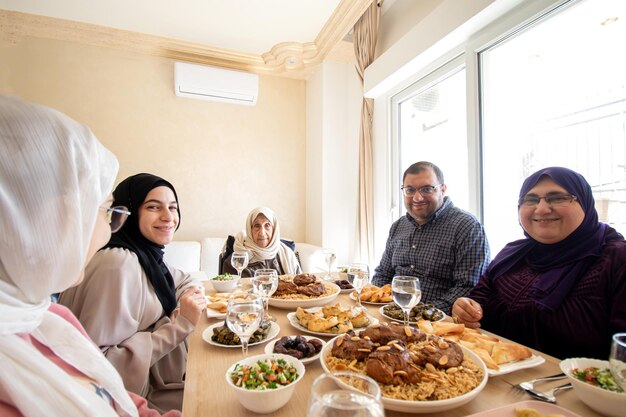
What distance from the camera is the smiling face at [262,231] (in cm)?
265

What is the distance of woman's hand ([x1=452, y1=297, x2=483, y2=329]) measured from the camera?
1.19m

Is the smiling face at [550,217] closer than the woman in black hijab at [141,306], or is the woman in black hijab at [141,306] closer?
the woman in black hijab at [141,306]

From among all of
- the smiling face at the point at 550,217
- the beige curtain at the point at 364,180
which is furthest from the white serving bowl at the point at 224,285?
the beige curtain at the point at 364,180

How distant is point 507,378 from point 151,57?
14.3ft

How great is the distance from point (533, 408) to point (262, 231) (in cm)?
218

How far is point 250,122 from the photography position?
13.7 feet

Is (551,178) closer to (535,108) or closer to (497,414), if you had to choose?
(535,108)

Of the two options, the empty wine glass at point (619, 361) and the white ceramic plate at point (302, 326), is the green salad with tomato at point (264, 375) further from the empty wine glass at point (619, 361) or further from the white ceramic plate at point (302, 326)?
the empty wine glass at point (619, 361)

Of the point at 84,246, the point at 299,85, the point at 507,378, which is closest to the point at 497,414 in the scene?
the point at 507,378

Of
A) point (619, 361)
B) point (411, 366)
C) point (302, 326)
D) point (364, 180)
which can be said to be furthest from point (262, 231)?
point (619, 361)

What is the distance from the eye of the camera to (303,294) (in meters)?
1.44

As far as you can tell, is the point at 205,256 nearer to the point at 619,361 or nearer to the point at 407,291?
the point at 407,291

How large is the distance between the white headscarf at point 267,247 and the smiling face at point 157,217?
3.52 feet

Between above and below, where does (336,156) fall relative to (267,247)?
above
